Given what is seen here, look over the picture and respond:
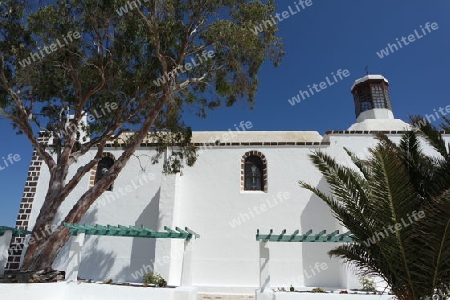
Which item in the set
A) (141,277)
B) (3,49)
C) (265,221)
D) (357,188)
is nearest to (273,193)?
(265,221)

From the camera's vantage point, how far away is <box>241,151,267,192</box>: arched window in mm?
13141

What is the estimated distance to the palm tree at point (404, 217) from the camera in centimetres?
442

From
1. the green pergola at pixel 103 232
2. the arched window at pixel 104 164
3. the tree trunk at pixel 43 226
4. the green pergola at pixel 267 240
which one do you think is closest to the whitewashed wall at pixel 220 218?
the arched window at pixel 104 164

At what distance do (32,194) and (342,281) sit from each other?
12.1m

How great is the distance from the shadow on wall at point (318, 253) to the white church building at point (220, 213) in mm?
33

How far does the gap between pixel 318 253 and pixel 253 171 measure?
390 centimetres

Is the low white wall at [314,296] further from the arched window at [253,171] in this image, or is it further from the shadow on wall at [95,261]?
the shadow on wall at [95,261]

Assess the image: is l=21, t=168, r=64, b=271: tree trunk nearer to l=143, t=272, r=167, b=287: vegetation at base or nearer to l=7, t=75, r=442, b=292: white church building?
l=7, t=75, r=442, b=292: white church building

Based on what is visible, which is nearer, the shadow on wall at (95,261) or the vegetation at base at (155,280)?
the vegetation at base at (155,280)

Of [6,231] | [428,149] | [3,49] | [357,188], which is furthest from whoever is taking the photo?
[428,149]

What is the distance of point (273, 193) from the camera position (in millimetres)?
12625

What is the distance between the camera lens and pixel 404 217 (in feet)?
15.3

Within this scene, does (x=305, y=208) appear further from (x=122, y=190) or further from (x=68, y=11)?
(x=68, y=11)

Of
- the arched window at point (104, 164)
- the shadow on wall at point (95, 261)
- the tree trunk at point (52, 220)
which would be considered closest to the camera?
the tree trunk at point (52, 220)
